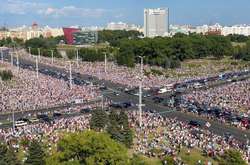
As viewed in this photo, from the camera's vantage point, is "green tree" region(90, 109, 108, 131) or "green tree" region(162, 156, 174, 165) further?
"green tree" region(90, 109, 108, 131)

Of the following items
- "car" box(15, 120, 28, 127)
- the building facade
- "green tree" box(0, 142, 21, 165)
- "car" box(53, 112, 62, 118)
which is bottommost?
"car" box(15, 120, 28, 127)

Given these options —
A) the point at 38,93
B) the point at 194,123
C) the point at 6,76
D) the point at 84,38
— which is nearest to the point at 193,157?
the point at 194,123

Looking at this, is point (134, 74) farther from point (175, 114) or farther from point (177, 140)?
point (177, 140)

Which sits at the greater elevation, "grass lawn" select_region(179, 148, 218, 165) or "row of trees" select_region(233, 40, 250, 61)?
"row of trees" select_region(233, 40, 250, 61)

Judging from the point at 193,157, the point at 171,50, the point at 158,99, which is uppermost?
the point at 171,50

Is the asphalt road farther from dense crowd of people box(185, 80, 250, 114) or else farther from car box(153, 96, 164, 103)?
dense crowd of people box(185, 80, 250, 114)

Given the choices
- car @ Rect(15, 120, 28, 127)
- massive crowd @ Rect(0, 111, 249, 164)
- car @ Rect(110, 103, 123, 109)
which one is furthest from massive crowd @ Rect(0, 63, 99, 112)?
massive crowd @ Rect(0, 111, 249, 164)

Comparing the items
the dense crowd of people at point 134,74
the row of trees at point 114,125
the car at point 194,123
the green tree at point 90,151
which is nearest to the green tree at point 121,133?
the row of trees at point 114,125
